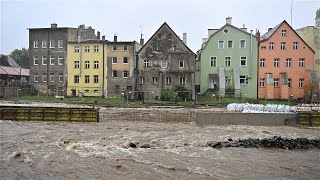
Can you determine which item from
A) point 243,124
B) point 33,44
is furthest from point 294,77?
point 33,44

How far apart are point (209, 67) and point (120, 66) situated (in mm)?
14441

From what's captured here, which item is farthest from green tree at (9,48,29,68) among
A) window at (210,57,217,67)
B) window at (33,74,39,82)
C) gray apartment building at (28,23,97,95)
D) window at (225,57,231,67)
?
window at (225,57,231,67)

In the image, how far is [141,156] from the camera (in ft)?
55.6

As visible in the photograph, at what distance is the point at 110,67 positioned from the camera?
53719 millimetres

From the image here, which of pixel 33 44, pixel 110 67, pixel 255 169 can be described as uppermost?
pixel 33 44

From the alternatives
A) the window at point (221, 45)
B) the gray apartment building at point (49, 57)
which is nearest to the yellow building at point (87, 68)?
the gray apartment building at point (49, 57)

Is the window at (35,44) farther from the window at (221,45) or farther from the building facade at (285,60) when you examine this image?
the building facade at (285,60)

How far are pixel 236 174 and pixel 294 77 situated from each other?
41.5 meters

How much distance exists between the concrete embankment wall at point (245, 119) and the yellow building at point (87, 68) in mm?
27167

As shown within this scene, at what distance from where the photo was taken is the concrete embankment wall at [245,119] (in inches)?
1172

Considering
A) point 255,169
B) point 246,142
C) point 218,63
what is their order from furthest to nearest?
point 218,63, point 246,142, point 255,169

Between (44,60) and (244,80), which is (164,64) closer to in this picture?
(244,80)

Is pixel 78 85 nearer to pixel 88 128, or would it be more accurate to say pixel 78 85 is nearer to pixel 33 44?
pixel 33 44

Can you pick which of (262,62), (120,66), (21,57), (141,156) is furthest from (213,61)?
(21,57)
